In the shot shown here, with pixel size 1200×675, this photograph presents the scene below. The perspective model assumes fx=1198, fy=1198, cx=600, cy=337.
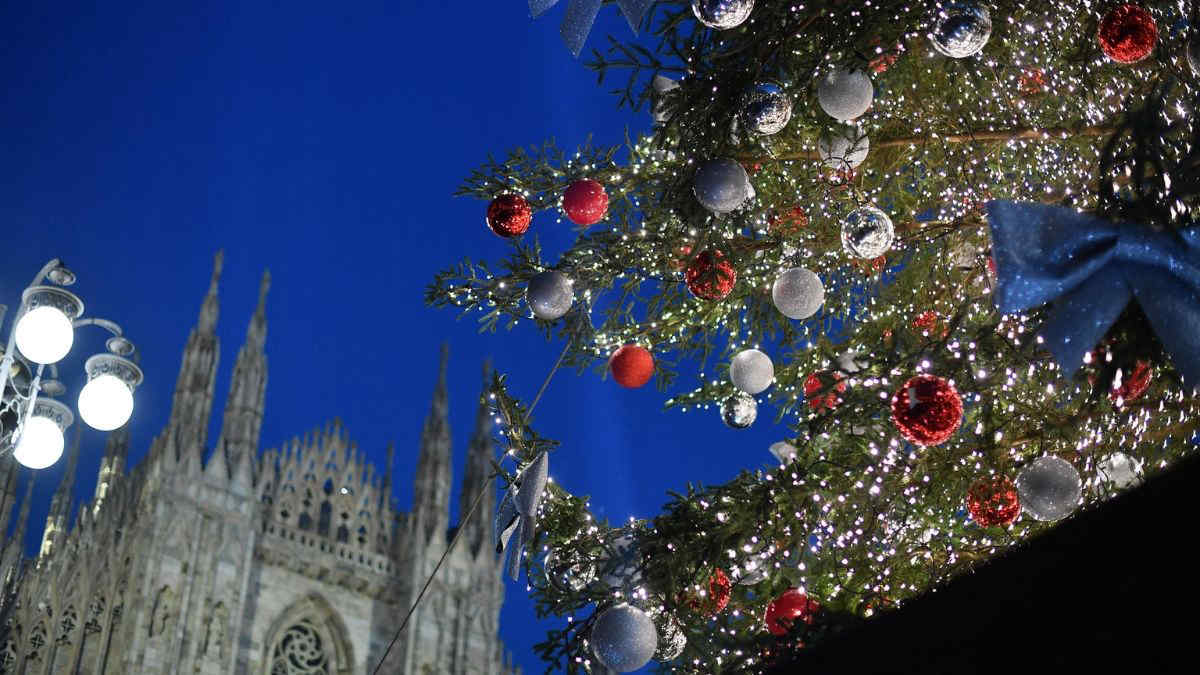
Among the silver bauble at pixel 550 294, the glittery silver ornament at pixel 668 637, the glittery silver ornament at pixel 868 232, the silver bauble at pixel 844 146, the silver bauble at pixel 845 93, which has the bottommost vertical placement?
the glittery silver ornament at pixel 668 637

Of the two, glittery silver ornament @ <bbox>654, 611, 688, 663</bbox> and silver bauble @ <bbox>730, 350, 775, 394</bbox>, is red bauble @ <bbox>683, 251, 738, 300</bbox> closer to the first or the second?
silver bauble @ <bbox>730, 350, 775, 394</bbox>

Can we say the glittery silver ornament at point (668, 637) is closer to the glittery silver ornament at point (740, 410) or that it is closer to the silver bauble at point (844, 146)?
the glittery silver ornament at point (740, 410)

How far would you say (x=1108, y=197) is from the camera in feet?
8.36

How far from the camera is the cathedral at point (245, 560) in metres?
19.9

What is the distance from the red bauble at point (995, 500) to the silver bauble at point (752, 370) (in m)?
0.93

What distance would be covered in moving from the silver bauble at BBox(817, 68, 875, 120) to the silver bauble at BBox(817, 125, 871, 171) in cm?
17

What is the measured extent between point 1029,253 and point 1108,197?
319 millimetres

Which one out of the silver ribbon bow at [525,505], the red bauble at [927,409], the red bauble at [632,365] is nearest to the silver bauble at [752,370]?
the red bauble at [632,365]

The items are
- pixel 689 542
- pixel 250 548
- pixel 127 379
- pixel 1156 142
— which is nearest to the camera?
pixel 1156 142

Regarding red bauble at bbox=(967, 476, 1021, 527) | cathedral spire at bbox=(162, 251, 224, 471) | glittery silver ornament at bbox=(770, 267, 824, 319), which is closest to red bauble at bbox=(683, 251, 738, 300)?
glittery silver ornament at bbox=(770, 267, 824, 319)

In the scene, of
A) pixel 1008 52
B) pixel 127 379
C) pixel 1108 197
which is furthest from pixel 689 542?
pixel 127 379

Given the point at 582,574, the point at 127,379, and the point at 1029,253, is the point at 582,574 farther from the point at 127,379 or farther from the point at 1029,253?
the point at 127,379

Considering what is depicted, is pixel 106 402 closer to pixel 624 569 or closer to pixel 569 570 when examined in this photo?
pixel 569 570

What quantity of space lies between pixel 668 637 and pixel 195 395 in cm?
2028
